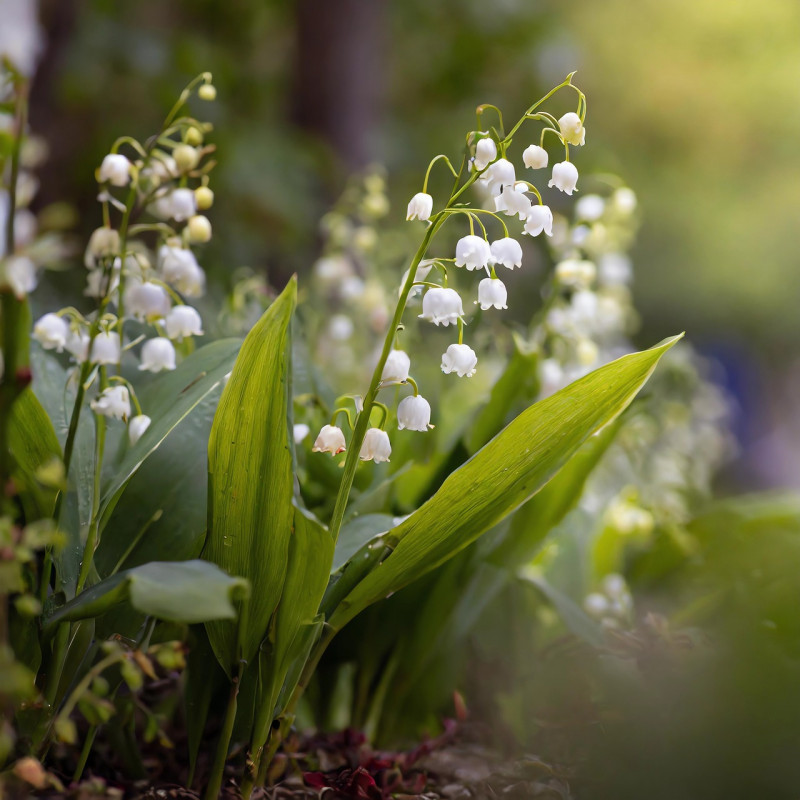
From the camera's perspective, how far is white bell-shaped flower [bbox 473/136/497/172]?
0.67 m

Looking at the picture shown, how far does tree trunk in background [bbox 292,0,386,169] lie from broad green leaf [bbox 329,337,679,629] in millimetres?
Answer: 2624

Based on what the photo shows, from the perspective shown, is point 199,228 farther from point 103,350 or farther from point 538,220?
point 538,220

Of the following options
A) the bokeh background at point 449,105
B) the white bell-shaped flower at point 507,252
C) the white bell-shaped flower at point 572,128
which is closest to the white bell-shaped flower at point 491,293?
the white bell-shaped flower at point 507,252

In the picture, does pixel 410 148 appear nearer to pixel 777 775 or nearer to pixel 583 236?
pixel 583 236

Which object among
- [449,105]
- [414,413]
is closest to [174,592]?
[414,413]

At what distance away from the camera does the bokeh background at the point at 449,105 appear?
3.00 m

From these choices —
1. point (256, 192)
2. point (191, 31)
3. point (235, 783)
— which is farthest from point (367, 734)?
point (191, 31)

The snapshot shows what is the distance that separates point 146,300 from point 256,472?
19 cm

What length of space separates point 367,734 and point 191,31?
3415mm

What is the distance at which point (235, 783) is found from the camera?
2.52ft

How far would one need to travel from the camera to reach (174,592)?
21.7 inches

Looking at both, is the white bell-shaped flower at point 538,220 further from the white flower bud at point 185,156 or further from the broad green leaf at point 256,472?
the white flower bud at point 185,156

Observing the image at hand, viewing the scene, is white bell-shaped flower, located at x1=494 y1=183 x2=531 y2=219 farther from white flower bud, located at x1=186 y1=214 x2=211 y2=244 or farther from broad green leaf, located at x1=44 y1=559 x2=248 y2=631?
broad green leaf, located at x1=44 y1=559 x2=248 y2=631


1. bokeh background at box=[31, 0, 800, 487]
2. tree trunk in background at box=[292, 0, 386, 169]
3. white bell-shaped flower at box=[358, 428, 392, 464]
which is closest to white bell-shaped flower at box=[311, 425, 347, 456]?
white bell-shaped flower at box=[358, 428, 392, 464]
